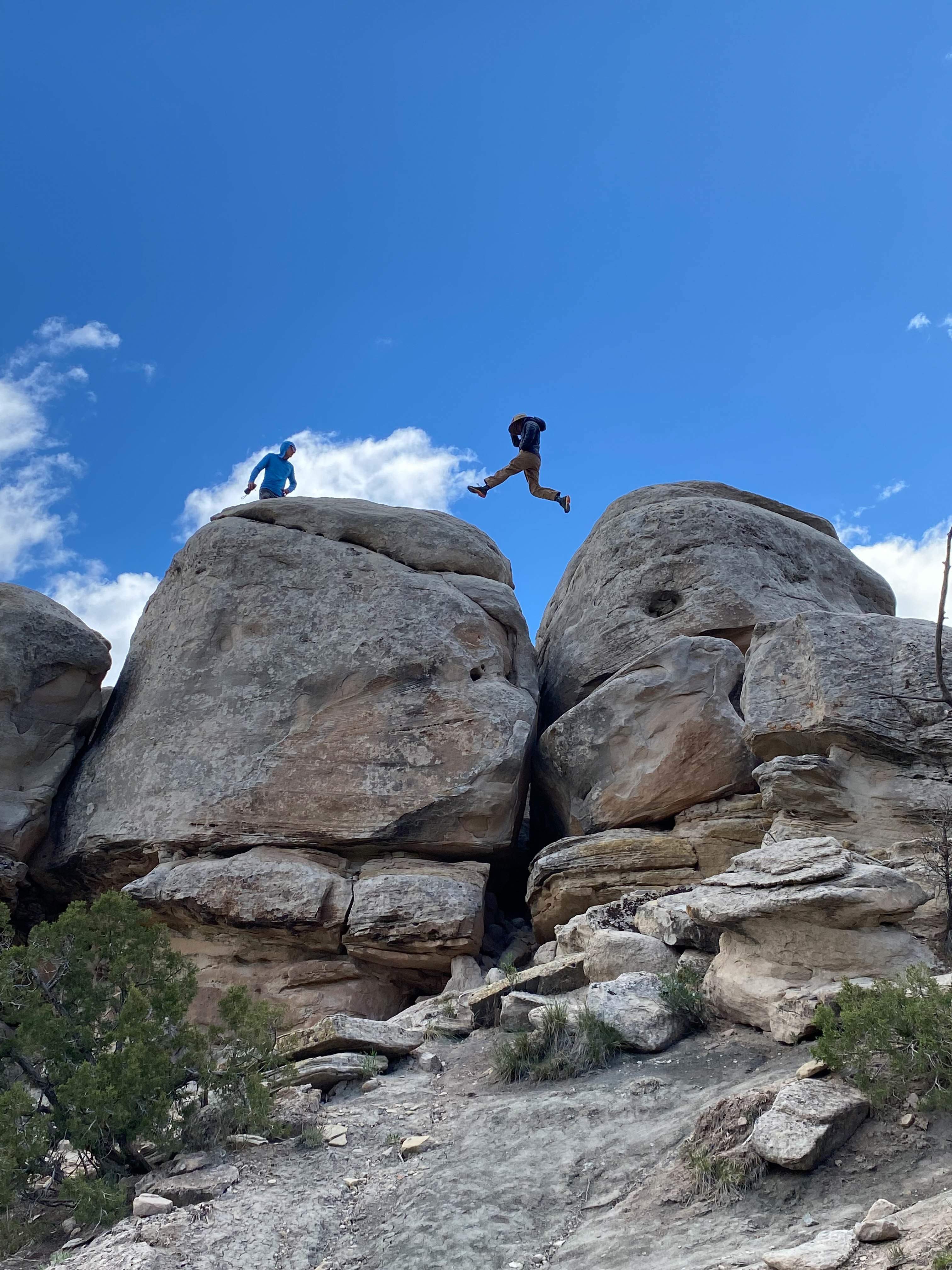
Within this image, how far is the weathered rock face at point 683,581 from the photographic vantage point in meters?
16.2

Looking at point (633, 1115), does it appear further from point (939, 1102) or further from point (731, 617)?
point (731, 617)

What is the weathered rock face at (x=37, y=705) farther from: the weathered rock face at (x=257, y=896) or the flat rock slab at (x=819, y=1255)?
the flat rock slab at (x=819, y=1255)

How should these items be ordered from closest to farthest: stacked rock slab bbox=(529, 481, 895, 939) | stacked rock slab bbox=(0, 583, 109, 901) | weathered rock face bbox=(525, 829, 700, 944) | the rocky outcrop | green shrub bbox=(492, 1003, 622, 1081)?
green shrub bbox=(492, 1003, 622, 1081)
the rocky outcrop
weathered rock face bbox=(525, 829, 700, 944)
stacked rock slab bbox=(529, 481, 895, 939)
stacked rock slab bbox=(0, 583, 109, 901)

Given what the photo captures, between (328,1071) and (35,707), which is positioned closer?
(328,1071)

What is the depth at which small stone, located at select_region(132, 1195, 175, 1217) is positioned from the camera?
6.59 meters

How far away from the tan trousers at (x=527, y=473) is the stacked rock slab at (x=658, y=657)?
1356 mm

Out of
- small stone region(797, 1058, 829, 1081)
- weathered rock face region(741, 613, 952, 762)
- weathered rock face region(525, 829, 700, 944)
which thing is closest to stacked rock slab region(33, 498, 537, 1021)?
weathered rock face region(525, 829, 700, 944)

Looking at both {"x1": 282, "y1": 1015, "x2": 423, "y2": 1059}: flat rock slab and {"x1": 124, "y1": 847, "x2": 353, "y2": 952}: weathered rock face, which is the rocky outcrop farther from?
{"x1": 124, "y1": 847, "x2": 353, "y2": 952}: weathered rock face

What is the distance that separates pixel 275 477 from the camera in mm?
19297

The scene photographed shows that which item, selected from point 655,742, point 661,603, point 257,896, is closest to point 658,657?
point 655,742

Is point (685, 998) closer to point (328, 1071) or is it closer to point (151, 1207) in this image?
point (328, 1071)

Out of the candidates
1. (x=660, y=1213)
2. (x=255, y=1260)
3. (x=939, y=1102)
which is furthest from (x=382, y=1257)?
(x=939, y=1102)

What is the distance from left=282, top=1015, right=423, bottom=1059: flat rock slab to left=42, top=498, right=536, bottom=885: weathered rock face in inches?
198

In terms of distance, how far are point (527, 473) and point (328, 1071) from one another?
37.8 feet
